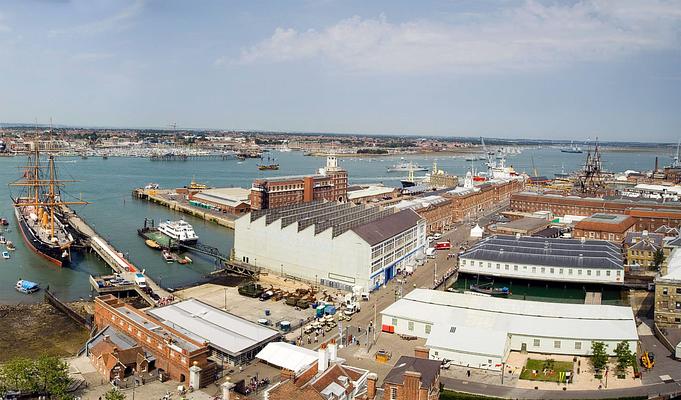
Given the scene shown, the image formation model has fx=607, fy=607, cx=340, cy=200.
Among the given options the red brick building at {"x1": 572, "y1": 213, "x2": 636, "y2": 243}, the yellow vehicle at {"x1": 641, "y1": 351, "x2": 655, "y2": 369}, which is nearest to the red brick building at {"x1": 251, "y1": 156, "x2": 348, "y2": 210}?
the red brick building at {"x1": 572, "y1": 213, "x2": 636, "y2": 243}

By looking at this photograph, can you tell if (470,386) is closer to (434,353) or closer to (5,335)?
(434,353)

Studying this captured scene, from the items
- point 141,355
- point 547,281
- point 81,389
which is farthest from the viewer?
point 547,281

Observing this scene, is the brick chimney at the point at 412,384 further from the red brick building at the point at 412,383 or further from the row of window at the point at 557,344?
the row of window at the point at 557,344

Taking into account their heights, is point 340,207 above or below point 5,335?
above

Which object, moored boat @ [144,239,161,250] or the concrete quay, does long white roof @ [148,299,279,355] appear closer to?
moored boat @ [144,239,161,250]

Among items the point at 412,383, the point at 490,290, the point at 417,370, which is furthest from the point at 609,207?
the point at 412,383

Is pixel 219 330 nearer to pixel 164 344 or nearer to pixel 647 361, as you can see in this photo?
pixel 164 344

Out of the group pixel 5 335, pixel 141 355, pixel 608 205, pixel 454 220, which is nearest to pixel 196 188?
pixel 454 220

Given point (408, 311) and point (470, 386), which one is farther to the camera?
point (408, 311)
